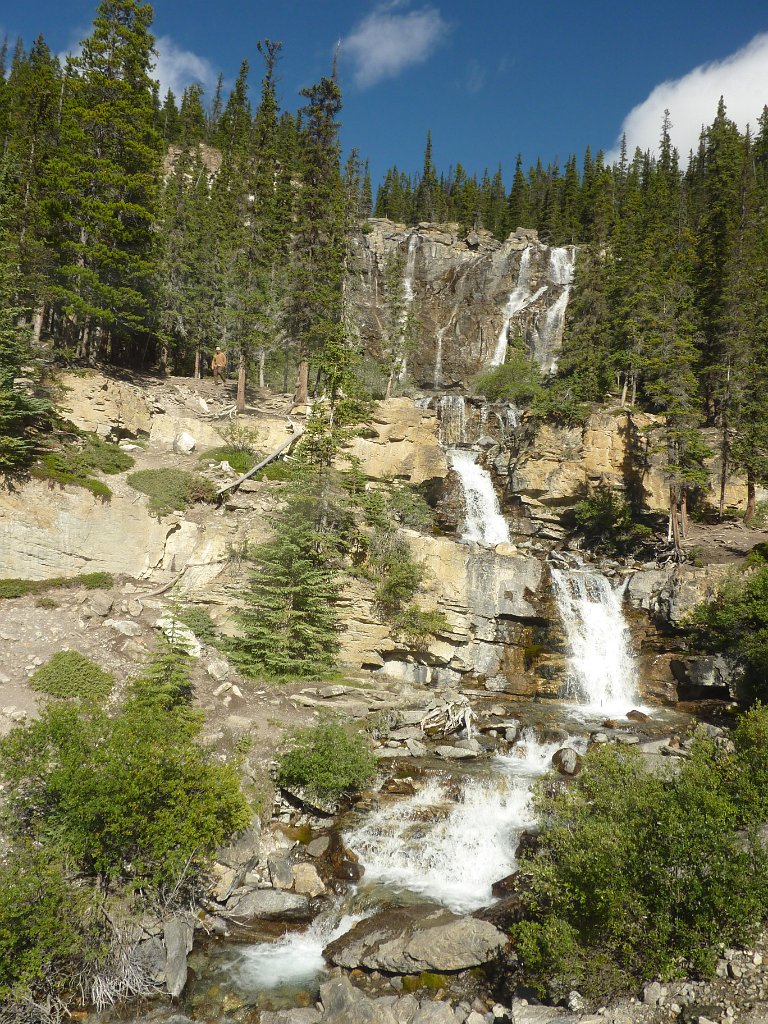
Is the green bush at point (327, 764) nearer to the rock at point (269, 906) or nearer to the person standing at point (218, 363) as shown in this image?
the rock at point (269, 906)

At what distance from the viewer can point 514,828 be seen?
43.8 ft

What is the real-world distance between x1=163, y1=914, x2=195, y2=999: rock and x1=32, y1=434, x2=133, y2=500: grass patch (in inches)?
567

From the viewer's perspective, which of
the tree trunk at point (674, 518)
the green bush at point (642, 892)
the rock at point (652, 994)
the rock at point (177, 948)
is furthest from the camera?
the tree trunk at point (674, 518)

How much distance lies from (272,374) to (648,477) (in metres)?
26.3

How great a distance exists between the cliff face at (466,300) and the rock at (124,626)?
36.4 metres

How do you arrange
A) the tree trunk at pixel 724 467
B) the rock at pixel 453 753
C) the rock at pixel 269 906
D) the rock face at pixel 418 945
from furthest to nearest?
the tree trunk at pixel 724 467
the rock at pixel 453 753
the rock at pixel 269 906
the rock face at pixel 418 945

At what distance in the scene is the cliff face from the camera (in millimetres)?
49241

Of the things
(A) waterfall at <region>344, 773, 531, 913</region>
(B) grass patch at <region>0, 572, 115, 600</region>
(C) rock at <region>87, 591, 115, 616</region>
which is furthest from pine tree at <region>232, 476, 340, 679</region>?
(A) waterfall at <region>344, 773, 531, 913</region>

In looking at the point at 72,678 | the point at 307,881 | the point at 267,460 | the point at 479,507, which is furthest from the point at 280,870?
the point at 479,507

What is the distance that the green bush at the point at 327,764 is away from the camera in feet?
44.7

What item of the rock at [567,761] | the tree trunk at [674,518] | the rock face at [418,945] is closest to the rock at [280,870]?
the rock face at [418,945]

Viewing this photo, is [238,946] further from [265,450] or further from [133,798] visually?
[265,450]

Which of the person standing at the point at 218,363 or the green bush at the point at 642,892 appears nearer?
the green bush at the point at 642,892

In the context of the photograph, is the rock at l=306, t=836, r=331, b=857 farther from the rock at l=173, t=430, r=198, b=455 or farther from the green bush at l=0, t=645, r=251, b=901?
the rock at l=173, t=430, r=198, b=455
